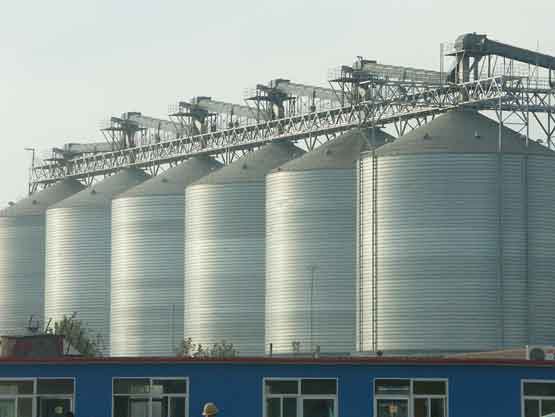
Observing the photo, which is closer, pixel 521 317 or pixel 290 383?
pixel 290 383

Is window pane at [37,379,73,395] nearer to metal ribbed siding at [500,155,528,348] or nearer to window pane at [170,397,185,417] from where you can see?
window pane at [170,397,185,417]

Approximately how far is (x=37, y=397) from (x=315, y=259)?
75801 millimetres

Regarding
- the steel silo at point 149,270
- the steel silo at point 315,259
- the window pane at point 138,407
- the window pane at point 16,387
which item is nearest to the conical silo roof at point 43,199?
the steel silo at point 149,270

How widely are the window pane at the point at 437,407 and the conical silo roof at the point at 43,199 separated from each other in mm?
123179

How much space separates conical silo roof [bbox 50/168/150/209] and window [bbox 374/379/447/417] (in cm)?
11075

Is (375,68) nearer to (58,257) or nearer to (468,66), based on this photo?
(468,66)

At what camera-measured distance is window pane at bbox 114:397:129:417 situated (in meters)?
52.2

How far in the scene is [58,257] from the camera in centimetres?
16100

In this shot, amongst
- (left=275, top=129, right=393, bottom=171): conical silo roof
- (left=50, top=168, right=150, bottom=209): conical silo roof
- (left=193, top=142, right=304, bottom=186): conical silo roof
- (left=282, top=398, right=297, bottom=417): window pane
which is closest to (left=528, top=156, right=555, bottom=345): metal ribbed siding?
(left=275, top=129, right=393, bottom=171): conical silo roof

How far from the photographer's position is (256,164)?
14212 centimetres

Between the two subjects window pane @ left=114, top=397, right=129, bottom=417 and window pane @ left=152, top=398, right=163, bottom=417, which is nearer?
window pane @ left=152, top=398, right=163, bottom=417

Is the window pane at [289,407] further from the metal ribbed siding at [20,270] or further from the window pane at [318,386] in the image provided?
the metal ribbed siding at [20,270]

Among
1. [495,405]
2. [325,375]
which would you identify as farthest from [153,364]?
[495,405]

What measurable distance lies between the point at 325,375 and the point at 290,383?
1095 mm
